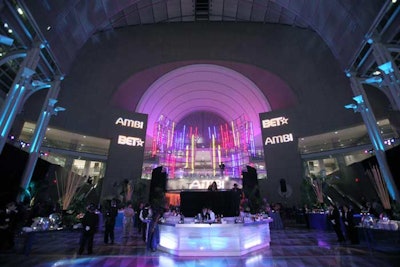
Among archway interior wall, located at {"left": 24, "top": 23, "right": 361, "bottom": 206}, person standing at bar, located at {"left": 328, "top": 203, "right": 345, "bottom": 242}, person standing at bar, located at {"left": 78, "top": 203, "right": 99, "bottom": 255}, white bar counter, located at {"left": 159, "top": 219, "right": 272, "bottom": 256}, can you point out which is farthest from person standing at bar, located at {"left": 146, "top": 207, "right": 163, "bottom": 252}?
archway interior wall, located at {"left": 24, "top": 23, "right": 361, "bottom": 206}

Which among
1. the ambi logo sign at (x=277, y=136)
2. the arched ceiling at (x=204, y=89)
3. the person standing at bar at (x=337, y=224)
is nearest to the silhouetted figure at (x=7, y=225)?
the person standing at bar at (x=337, y=224)

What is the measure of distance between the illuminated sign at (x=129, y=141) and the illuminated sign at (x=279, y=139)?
45.5ft

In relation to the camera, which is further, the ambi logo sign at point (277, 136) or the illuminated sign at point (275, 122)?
the illuminated sign at point (275, 122)

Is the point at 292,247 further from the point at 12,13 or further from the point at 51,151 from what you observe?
the point at 51,151

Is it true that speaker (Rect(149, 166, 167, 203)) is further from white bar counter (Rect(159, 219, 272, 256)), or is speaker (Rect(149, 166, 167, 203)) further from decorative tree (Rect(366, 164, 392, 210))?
decorative tree (Rect(366, 164, 392, 210))

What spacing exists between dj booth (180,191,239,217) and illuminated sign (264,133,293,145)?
15.7 m

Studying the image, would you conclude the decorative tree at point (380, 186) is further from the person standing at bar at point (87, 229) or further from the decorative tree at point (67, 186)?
the decorative tree at point (67, 186)

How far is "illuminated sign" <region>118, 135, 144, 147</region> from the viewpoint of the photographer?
2109 centimetres

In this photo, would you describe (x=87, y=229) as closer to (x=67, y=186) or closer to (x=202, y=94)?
(x=67, y=186)

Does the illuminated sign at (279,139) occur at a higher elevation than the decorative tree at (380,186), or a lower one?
higher

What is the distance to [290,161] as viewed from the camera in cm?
2061

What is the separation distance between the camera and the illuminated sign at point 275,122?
21953mm


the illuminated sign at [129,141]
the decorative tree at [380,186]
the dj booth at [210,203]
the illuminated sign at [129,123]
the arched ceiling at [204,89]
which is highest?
the arched ceiling at [204,89]

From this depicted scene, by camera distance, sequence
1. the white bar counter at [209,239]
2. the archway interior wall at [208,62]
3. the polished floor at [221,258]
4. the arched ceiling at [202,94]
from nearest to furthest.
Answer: the polished floor at [221,258] < the white bar counter at [209,239] < the archway interior wall at [208,62] < the arched ceiling at [202,94]
